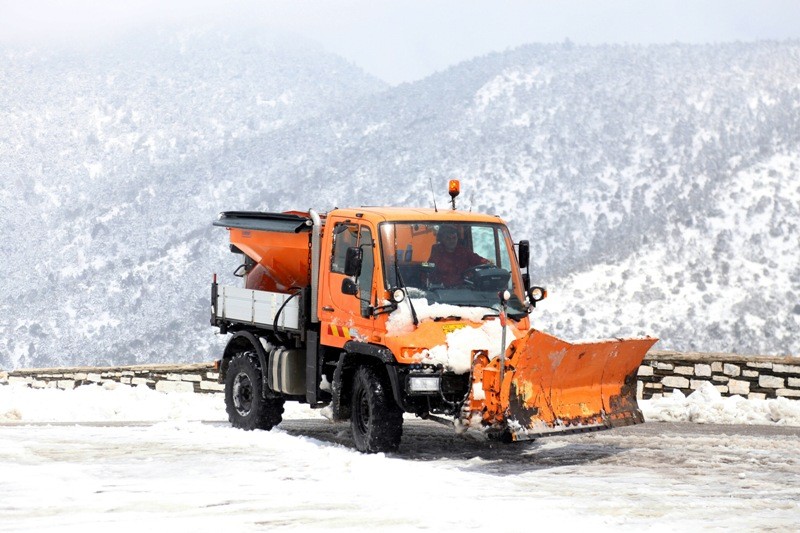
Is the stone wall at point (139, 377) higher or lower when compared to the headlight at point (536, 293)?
lower

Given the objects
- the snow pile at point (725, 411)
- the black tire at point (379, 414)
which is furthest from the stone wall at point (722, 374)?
the black tire at point (379, 414)

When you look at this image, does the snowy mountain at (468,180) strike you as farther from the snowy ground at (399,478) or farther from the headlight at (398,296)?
the headlight at (398,296)

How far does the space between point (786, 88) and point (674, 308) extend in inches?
1174

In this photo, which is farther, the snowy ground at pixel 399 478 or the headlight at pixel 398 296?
the headlight at pixel 398 296

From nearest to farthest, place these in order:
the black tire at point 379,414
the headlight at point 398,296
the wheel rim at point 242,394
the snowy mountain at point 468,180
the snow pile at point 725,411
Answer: the headlight at point 398,296, the black tire at point 379,414, the wheel rim at point 242,394, the snow pile at point 725,411, the snowy mountain at point 468,180

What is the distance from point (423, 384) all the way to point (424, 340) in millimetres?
411

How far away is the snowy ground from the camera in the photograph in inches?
295

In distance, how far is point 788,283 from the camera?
51.1 meters

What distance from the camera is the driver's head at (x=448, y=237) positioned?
1063 cm

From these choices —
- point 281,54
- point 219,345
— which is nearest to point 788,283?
point 219,345

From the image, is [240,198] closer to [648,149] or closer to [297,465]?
[648,149]

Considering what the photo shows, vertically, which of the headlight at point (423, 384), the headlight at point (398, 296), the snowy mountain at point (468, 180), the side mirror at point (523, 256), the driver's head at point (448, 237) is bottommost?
the headlight at point (423, 384)

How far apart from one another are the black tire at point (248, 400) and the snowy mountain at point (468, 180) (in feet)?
114

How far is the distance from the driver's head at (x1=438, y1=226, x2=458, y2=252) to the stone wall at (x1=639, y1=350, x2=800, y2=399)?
6616mm
